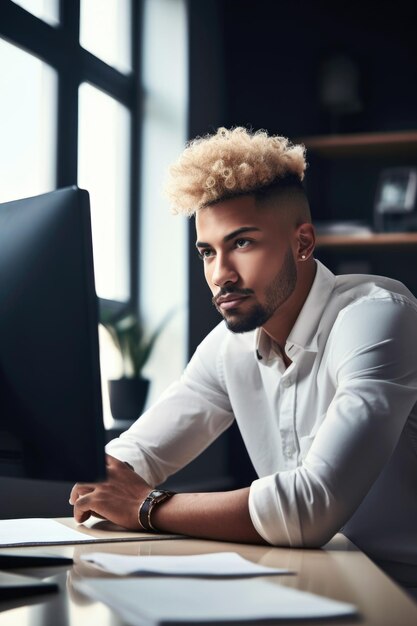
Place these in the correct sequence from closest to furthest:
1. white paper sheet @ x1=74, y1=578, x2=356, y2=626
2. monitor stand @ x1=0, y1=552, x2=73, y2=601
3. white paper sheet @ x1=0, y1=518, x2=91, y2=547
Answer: white paper sheet @ x1=74, y1=578, x2=356, y2=626
monitor stand @ x1=0, y1=552, x2=73, y2=601
white paper sheet @ x1=0, y1=518, x2=91, y2=547

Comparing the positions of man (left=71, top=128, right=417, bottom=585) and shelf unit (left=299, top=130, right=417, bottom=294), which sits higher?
shelf unit (left=299, top=130, right=417, bottom=294)

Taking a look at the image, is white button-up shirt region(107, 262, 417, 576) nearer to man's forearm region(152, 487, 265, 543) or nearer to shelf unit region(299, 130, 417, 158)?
man's forearm region(152, 487, 265, 543)

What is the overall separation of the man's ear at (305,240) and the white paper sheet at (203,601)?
3.39 feet

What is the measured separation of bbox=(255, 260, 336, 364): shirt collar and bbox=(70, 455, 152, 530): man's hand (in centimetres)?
43

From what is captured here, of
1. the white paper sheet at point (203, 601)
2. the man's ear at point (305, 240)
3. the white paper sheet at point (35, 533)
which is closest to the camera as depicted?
→ the white paper sheet at point (203, 601)

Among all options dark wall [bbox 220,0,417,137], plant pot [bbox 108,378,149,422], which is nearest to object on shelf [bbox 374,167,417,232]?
dark wall [bbox 220,0,417,137]

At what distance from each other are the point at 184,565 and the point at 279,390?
81cm

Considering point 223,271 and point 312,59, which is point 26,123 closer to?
point 223,271

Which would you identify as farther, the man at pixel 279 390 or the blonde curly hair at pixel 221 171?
the blonde curly hair at pixel 221 171

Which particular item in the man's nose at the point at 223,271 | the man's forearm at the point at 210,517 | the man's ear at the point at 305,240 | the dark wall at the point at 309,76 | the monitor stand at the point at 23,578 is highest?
the dark wall at the point at 309,76

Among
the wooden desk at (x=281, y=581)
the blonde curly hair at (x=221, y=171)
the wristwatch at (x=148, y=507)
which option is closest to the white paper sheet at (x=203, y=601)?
the wooden desk at (x=281, y=581)

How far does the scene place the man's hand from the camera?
1351mm

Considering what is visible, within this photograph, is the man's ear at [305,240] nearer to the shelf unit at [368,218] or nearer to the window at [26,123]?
the window at [26,123]

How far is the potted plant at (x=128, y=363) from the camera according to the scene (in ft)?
10.0
